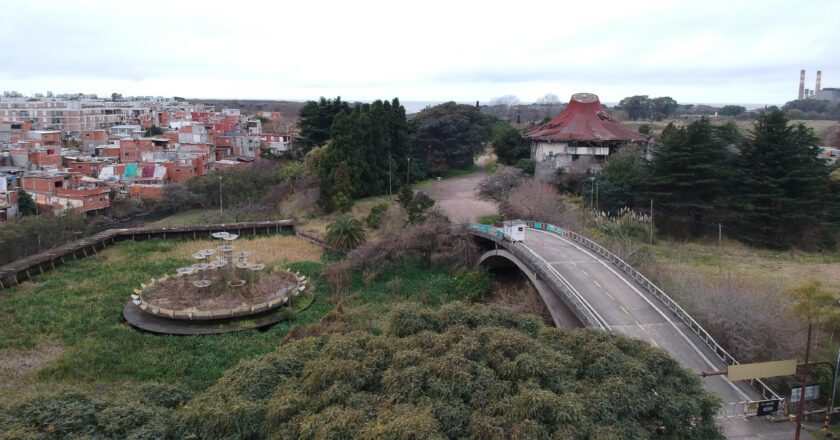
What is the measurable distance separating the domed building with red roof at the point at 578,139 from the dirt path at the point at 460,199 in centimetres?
535

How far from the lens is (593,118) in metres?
48.2

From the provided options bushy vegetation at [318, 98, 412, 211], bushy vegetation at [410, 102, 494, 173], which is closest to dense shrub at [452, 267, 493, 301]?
bushy vegetation at [318, 98, 412, 211]

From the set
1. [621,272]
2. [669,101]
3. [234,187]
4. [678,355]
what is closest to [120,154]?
[234,187]

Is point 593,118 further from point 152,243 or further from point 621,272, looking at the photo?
point 152,243

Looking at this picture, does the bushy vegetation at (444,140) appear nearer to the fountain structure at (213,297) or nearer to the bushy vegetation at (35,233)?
the fountain structure at (213,297)

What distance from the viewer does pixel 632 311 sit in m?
18.8

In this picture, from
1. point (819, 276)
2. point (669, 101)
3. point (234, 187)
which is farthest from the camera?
point (669, 101)

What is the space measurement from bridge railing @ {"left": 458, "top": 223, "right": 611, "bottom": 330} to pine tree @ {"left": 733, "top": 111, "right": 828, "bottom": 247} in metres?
14.2

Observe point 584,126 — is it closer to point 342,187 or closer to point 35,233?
point 342,187

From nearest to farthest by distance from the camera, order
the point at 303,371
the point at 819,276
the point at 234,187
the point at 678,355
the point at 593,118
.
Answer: the point at 303,371
the point at 678,355
the point at 819,276
the point at 234,187
the point at 593,118

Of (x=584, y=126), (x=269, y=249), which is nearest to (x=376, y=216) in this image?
(x=269, y=249)

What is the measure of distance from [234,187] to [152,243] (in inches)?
448

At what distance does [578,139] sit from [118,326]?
3503 cm

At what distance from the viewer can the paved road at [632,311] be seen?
15586mm
